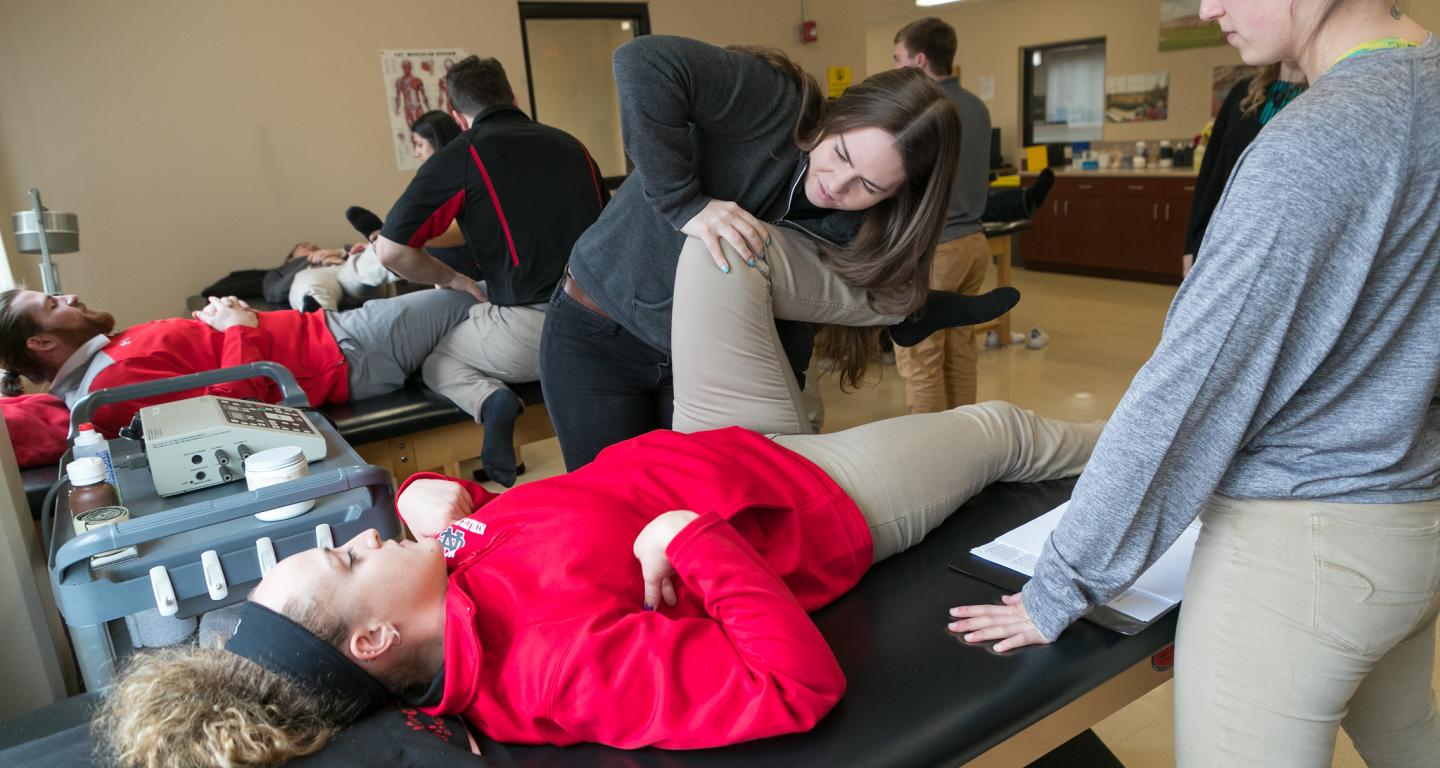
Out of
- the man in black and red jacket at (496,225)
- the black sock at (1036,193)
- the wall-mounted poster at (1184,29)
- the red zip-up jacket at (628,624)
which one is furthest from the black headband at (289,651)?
the wall-mounted poster at (1184,29)

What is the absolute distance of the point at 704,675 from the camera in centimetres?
108

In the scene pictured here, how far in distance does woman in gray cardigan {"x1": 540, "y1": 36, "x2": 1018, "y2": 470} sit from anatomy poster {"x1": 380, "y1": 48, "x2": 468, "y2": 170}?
11.8ft

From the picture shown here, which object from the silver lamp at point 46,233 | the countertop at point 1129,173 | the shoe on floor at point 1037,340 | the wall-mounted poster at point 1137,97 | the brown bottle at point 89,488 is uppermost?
the wall-mounted poster at point 1137,97

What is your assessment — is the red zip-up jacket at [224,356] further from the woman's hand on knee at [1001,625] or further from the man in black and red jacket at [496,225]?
the woman's hand on knee at [1001,625]

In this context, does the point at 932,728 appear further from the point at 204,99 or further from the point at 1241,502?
the point at 204,99

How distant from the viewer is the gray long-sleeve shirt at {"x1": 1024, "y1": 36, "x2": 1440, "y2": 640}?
85 centimetres

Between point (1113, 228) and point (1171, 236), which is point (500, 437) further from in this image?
point (1113, 228)

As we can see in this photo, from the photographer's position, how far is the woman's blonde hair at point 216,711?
0.97 metres

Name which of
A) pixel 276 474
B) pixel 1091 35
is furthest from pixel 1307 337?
pixel 1091 35

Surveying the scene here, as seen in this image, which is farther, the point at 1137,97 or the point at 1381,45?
the point at 1137,97

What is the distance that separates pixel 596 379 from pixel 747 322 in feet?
1.39

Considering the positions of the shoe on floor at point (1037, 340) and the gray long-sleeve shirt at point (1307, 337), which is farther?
the shoe on floor at point (1037, 340)

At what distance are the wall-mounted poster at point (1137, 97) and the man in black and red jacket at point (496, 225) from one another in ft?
21.7

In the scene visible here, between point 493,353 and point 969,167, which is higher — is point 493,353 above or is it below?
below
